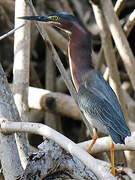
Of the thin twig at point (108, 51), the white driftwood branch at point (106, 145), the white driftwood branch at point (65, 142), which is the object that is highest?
the thin twig at point (108, 51)

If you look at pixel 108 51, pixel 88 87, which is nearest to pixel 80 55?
pixel 88 87

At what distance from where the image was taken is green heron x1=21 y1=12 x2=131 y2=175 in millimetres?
1836

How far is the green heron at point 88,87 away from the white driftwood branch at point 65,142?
15.0 inches

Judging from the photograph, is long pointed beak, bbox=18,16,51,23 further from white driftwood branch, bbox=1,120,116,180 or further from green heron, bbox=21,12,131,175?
white driftwood branch, bbox=1,120,116,180

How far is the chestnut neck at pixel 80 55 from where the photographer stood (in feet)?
6.52

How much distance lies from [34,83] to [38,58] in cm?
71

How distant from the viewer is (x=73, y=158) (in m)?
1.46

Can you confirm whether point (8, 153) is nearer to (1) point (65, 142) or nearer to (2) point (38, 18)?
(1) point (65, 142)

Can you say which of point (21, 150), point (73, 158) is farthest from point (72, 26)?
point (73, 158)

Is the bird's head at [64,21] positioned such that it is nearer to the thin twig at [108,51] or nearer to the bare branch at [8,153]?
the bare branch at [8,153]

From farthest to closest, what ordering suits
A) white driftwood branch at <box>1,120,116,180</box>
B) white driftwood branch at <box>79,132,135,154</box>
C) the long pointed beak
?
white driftwood branch at <box>79,132,135,154</box> → the long pointed beak → white driftwood branch at <box>1,120,116,180</box>

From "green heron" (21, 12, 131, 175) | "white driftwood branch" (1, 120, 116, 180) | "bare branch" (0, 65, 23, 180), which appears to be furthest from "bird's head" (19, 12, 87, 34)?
"white driftwood branch" (1, 120, 116, 180)

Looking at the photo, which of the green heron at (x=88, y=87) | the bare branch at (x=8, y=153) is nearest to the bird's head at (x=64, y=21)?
the green heron at (x=88, y=87)

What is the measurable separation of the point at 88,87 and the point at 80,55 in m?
0.16
